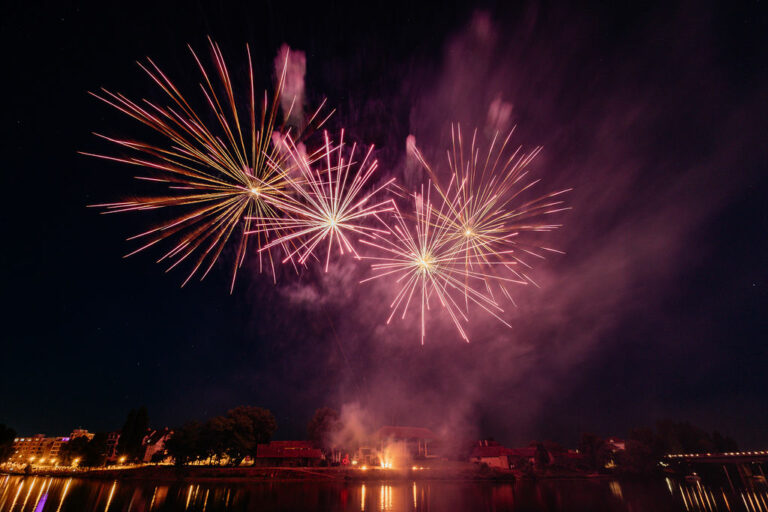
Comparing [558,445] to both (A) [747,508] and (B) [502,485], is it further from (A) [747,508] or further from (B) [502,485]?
(A) [747,508]

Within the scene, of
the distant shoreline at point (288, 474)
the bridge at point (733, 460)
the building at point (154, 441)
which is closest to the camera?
the distant shoreline at point (288, 474)

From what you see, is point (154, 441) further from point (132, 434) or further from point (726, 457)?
point (726, 457)

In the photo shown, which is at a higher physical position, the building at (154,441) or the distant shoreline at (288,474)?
the building at (154,441)

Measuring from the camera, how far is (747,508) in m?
30.4

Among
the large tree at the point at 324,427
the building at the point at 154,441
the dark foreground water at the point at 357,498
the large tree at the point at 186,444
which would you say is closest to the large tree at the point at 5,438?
the building at the point at 154,441

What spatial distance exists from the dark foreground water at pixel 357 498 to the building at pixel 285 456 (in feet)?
26.4

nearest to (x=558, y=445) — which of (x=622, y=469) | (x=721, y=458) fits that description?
(x=622, y=469)

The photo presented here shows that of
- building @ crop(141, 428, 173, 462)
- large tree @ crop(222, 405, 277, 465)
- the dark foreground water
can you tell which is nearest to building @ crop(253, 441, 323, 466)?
large tree @ crop(222, 405, 277, 465)

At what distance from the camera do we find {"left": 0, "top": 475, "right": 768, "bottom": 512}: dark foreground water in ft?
80.9

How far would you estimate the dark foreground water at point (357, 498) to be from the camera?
2467 cm

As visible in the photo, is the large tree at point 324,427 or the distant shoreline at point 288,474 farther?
the large tree at point 324,427

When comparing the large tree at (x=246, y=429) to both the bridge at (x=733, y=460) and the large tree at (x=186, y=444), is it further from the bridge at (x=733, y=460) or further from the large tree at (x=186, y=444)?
the bridge at (x=733, y=460)

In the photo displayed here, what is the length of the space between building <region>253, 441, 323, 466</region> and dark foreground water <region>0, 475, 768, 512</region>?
Result: 8.04 metres

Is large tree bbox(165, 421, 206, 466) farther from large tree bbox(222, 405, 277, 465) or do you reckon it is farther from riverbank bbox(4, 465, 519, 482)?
large tree bbox(222, 405, 277, 465)
